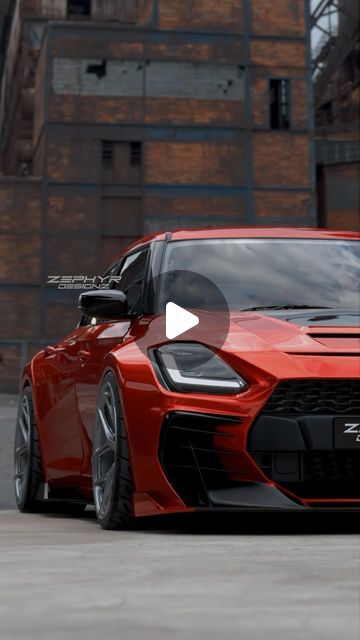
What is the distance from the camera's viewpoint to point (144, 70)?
45.0 metres

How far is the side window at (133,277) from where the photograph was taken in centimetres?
557

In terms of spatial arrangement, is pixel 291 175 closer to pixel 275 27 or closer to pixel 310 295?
pixel 275 27

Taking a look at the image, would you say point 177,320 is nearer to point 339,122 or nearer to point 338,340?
point 338,340

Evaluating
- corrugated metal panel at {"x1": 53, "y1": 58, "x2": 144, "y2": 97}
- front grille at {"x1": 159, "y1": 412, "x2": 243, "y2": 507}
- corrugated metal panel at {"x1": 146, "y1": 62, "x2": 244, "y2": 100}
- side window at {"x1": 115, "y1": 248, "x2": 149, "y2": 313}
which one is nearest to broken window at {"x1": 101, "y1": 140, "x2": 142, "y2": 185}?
corrugated metal panel at {"x1": 53, "y1": 58, "x2": 144, "y2": 97}

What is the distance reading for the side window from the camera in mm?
5574

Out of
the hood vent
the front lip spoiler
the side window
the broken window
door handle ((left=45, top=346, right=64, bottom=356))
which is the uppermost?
the broken window

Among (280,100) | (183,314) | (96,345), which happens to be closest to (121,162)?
(280,100)

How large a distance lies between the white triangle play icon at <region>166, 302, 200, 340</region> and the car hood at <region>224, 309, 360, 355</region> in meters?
0.18

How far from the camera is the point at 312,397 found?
14.5ft

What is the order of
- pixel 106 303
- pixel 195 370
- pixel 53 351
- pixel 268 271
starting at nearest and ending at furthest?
pixel 195 370 < pixel 106 303 < pixel 268 271 < pixel 53 351

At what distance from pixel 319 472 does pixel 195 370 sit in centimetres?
60

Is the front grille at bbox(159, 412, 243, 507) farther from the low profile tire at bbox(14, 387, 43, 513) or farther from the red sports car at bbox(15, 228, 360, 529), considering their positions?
the low profile tire at bbox(14, 387, 43, 513)

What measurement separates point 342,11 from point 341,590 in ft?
164

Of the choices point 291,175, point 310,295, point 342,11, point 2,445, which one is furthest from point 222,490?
point 342,11
